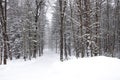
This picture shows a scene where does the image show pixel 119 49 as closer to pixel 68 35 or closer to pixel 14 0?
pixel 68 35

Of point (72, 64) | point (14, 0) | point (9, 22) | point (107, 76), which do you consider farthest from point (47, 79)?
point (14, 0)

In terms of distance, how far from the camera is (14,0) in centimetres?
3847

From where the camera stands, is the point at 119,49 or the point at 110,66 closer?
the point at 110,66

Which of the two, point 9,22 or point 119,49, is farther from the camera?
point 119,49

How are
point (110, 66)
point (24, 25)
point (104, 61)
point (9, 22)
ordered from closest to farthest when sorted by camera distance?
point (110, 66) < point (104, 61) < point (24, 25) < point (9, 22)

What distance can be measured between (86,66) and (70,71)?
98 cm

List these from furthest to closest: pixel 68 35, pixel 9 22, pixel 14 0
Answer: pixel 68 35
pixel 14 0
pixel 9 22

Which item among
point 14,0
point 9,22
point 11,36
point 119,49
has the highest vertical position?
point 14,0

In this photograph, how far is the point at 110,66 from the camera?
31.9 feet

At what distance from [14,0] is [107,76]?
33.4m

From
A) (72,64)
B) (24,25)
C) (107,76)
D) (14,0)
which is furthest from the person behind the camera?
(14,0)

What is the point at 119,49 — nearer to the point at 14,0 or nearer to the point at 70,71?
the point at 14,0

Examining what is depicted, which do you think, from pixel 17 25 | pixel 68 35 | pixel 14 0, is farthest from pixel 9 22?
pixel 68 35

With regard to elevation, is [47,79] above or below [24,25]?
below
